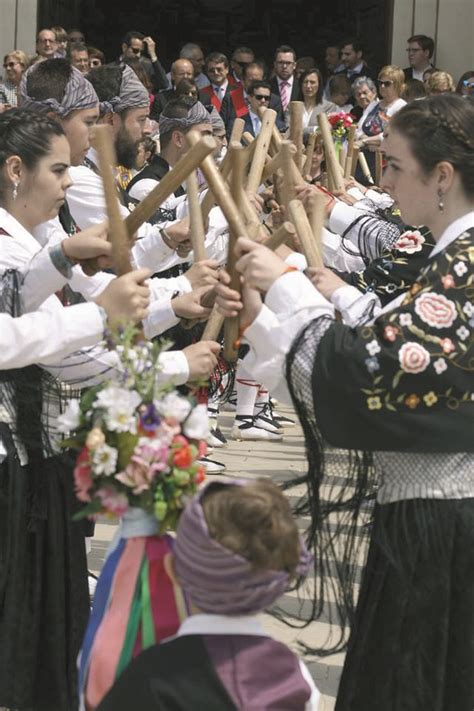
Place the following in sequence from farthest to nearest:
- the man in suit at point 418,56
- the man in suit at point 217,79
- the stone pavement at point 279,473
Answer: the man in suit at point 418,56 → the man in suit at point 217,79 → the stone pavement at point 279,473

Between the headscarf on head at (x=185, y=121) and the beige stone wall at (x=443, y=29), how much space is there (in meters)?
7.90

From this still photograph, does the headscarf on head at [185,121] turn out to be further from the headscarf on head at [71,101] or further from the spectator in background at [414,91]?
the spectator in background at [414,91]

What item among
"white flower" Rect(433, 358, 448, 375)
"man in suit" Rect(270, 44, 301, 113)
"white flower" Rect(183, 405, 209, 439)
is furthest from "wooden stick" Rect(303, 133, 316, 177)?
"man in suit" Rect(270, 44, 301, 113)

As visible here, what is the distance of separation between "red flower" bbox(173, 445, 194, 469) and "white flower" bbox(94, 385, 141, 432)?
90mm

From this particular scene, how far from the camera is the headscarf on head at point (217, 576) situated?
191 centimetres

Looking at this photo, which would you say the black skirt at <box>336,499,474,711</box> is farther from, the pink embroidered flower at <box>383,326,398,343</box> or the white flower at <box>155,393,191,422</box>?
the white flower at <box>155,393,191,422</box>

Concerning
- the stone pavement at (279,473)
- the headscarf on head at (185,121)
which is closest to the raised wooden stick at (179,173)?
the stone pavement at (279,473)

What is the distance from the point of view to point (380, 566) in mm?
2629

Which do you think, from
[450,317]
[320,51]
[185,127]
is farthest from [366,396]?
[320,51]

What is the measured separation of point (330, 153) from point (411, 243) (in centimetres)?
54

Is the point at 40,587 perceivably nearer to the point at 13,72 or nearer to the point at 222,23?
the point at 13,72

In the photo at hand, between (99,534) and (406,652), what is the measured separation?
2.80m

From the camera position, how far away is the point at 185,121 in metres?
6.22

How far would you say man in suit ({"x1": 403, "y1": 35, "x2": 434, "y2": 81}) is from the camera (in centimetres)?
1278
